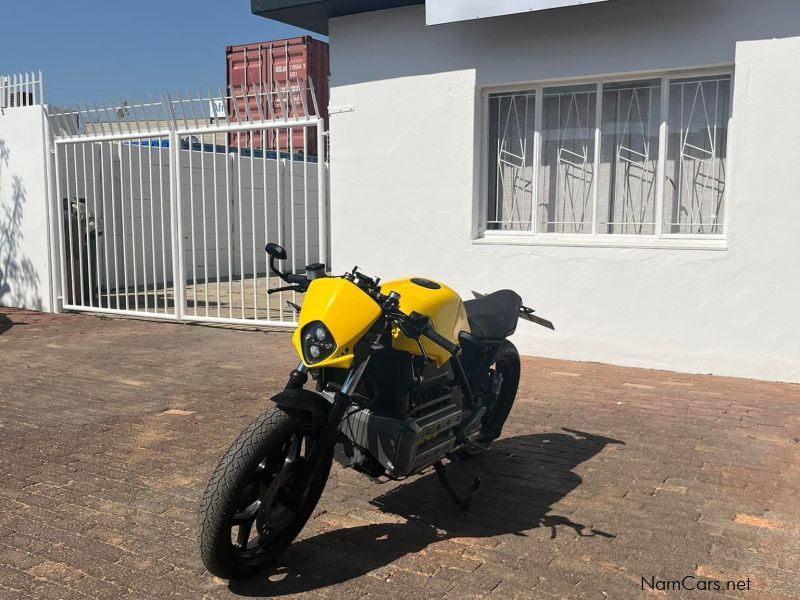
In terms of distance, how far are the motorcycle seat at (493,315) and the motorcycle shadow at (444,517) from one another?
81cm

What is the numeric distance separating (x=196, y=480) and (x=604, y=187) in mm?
4937

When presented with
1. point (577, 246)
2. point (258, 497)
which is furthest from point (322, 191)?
point (258, 497)

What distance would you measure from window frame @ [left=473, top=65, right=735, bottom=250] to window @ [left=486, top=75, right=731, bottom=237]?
16 millimetres

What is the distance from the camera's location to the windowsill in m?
6.78

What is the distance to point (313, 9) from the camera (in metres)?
8.04

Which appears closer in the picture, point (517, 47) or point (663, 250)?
point (663, 250)

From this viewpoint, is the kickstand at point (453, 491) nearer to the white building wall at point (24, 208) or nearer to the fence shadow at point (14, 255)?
the white building wall at point (24, 208)

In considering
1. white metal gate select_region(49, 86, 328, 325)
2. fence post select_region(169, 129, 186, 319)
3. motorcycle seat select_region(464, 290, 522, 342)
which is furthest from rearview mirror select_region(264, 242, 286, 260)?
fence post select_region(169, 129, 186, 319)

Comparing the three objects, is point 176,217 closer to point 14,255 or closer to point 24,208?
point 24,208

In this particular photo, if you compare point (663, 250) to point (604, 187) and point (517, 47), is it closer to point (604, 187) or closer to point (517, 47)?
point (604, 187)

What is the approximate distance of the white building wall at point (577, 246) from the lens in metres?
6.41

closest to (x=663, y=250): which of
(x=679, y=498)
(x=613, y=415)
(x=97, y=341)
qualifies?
(x=613, y=415)

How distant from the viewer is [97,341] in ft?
28.2
